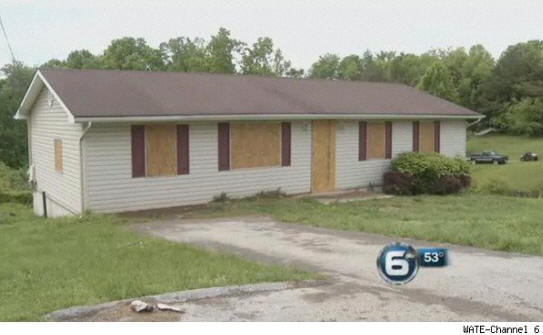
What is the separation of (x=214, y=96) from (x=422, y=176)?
23.3 ft

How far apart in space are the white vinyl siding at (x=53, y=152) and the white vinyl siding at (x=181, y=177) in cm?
44

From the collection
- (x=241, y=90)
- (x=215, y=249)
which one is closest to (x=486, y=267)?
(x=215, y=249)

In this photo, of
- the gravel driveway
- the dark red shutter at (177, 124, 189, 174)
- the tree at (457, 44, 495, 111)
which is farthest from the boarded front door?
the tree at (457, 44, 495, 111)

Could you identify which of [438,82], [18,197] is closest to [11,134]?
[18,197]

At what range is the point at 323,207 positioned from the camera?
16078mm

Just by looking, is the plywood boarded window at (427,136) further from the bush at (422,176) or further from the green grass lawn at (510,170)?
the green grass lawn at (510,170)

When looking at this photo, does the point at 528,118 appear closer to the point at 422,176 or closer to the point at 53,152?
the point at 422,176

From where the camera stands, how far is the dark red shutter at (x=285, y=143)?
17.8m

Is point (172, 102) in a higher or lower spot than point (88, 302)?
higher

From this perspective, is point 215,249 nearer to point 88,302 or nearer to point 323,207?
point 88,302

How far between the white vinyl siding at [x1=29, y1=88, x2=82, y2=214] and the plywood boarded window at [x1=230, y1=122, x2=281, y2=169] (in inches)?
158

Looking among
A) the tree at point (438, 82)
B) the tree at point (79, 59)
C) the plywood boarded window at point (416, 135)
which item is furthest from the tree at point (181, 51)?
the plywood boarded window at point (416, 135)

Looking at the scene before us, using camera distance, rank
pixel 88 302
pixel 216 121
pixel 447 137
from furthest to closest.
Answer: pixel 447 137 → pixel 216 121 → pixel 88 302

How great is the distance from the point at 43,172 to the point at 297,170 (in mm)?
7319
